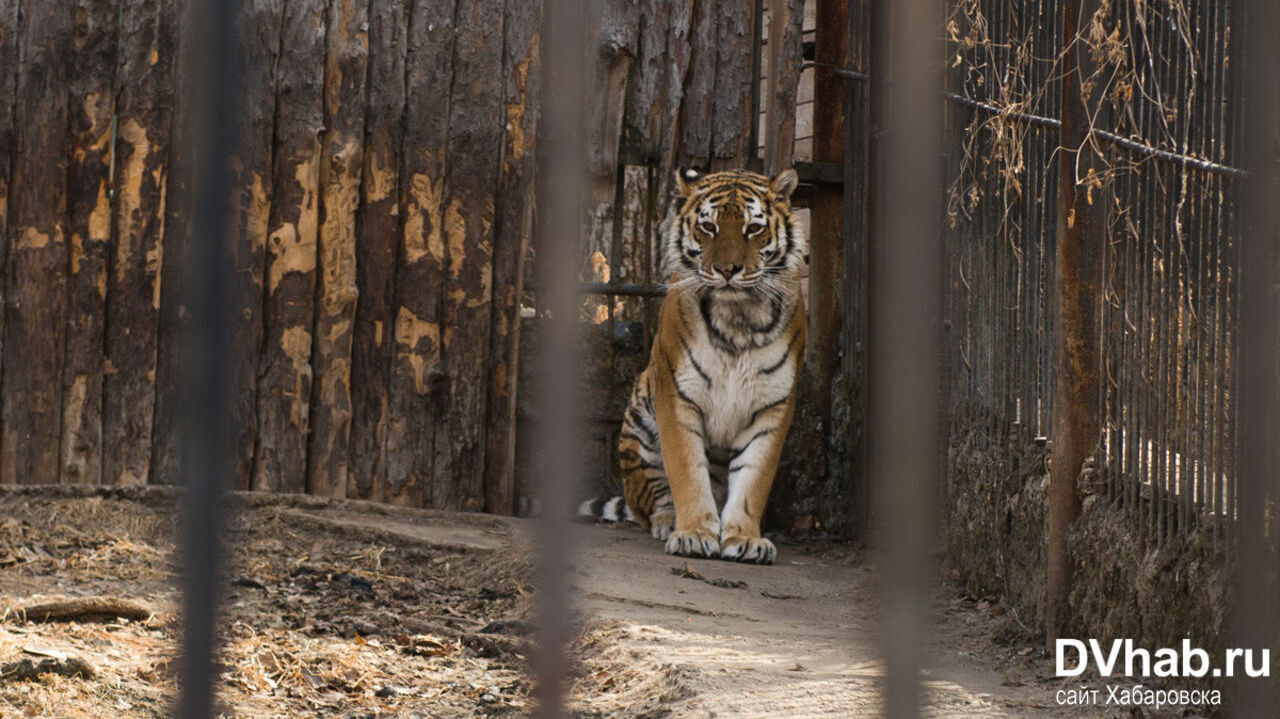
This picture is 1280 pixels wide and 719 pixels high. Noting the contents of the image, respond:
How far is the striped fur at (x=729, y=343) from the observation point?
5.73 m

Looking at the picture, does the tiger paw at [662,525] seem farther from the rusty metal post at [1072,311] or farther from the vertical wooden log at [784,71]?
the rusty metal post at [1072,311]

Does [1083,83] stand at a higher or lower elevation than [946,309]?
higher

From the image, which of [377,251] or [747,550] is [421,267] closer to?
[377,251]

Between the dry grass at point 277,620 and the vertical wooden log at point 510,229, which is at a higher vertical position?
the vertical wooden log at point 510,229

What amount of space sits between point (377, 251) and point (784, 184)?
1.85m

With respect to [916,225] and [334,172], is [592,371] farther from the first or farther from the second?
[916,225]

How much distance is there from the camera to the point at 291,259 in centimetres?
572

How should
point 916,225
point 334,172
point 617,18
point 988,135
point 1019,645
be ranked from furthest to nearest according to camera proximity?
point 617,18 < point 334,172 < point 988,135 < point 1019,645 < point 916,225

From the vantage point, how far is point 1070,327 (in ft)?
12.5

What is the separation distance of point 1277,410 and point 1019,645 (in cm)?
144

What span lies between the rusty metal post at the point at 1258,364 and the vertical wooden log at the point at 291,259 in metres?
3.90

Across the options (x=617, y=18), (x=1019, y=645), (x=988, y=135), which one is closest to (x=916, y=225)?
(x=1019, y=645)

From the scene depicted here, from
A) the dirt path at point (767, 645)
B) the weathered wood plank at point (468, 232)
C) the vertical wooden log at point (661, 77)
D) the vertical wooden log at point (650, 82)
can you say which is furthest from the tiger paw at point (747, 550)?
the vertical wooden log at point (650, 82)

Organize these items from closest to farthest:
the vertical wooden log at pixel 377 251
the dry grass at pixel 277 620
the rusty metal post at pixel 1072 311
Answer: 1. the dry grass at pixel 277 620
2. the rusty metal post at pixel 1072 311
3. the vertical wooden log at pixel 377 251
